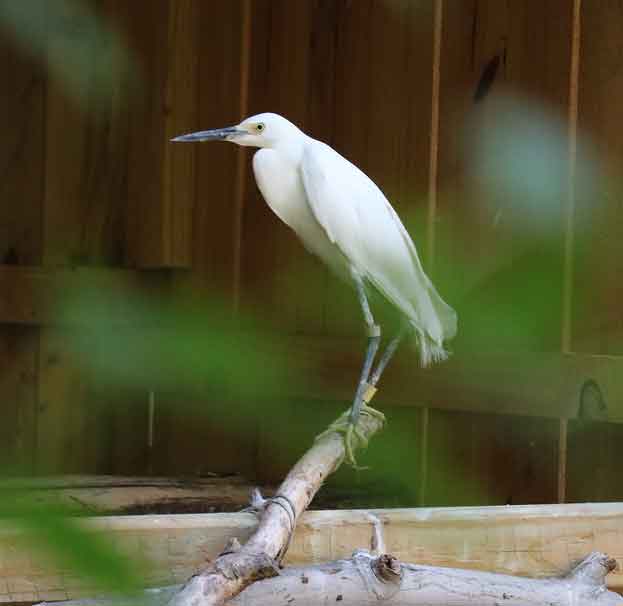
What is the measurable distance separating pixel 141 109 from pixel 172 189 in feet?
0.61

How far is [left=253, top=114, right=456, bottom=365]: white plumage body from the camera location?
1.54m

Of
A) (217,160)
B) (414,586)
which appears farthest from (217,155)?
(414,586)

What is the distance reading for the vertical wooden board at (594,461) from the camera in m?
1.84

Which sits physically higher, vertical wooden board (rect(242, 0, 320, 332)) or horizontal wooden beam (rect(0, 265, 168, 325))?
vertical wooden board (rect(242, 0, 320, 332))

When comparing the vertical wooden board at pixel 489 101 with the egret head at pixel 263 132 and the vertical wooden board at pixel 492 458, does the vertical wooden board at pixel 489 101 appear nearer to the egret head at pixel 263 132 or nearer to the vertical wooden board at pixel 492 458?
the vertical wooden board at pixel 492 458

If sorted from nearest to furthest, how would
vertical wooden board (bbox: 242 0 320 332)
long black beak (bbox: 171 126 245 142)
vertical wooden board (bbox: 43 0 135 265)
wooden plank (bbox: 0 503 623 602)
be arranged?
wooden plank (bbox: 0 503 623 602) → long black beak (bbox: 171 126 245 142) → vertical wooden board (bbox: 242 0 320 332) → vertical wooden board (bbox: 43 0 135 265)

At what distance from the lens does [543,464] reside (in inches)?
76.3

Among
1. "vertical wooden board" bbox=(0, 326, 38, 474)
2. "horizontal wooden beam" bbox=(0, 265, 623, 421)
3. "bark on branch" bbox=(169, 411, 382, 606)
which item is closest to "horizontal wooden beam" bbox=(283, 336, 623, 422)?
"horizontal wooden beam" bbox=(0, 265, 623, 421)

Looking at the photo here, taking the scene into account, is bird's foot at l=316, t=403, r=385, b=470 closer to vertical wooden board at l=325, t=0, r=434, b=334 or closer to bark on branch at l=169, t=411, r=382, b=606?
bark on branch at l=169, t=411, r=382, b=606

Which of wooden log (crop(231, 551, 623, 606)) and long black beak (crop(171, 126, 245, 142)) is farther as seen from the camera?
long black beak (crop(171, 126, 245, 142))

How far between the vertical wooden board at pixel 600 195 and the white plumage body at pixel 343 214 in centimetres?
35

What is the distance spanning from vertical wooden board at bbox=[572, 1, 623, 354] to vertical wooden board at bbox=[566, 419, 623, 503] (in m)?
0.14

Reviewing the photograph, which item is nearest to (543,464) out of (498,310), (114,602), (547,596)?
(547,596)

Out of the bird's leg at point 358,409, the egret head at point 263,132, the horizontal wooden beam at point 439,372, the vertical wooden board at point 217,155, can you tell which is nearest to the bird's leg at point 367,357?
the bird's leg at point 358,409
